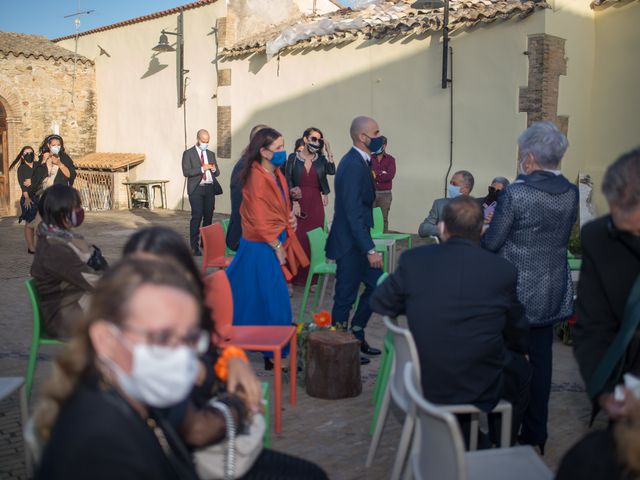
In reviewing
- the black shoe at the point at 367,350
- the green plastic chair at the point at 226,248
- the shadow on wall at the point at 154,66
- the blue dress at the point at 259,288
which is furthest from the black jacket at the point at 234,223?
the shadow on wall at the point at 154,66

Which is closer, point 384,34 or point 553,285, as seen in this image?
point 553,285

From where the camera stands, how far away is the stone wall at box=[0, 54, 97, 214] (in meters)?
18.2

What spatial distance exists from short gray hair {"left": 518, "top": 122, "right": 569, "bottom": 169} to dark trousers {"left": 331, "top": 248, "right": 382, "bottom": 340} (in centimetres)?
192

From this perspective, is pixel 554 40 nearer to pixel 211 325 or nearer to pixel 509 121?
pixel 509 121

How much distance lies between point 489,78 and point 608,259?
963cm

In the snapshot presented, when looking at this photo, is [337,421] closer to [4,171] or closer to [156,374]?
[156,374]

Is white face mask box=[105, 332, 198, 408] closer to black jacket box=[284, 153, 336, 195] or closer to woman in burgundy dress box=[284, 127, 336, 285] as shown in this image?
woman in burgundy dress box=[284, 127, 336, 285]

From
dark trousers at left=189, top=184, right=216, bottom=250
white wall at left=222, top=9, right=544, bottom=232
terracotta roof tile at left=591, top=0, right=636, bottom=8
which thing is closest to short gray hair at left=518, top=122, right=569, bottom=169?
dark trousers at left=189, top=184, right=216, bottom=250

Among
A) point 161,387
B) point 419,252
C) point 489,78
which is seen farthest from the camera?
point 489,78

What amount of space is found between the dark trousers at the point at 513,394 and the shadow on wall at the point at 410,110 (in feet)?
26.9

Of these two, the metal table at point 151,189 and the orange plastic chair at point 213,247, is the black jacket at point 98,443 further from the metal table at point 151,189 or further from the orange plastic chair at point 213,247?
the metal table at point 151,189

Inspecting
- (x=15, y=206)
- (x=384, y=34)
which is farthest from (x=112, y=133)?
(x=384, y=34)

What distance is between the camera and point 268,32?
15719 mm

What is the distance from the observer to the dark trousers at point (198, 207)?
10.6 metres
